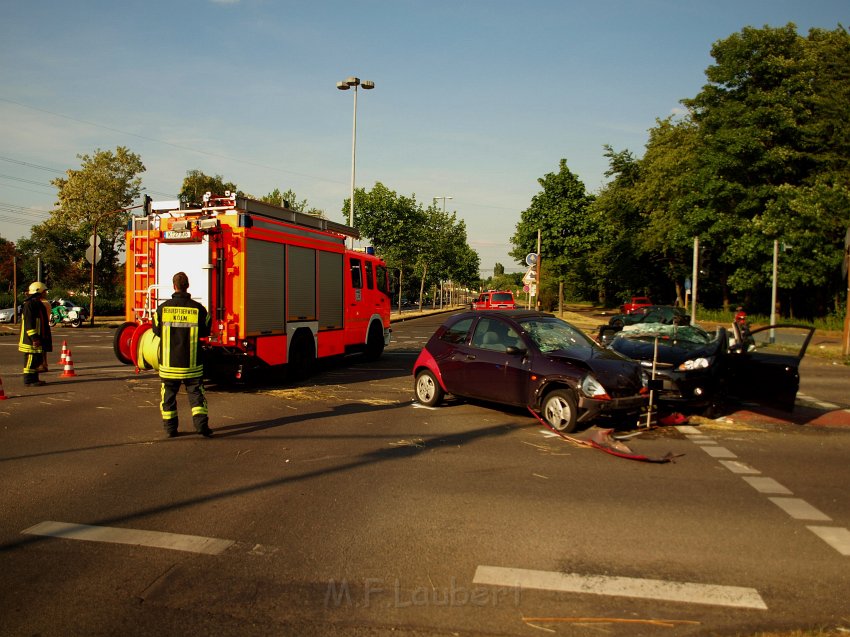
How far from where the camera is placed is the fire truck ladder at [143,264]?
40.7ft

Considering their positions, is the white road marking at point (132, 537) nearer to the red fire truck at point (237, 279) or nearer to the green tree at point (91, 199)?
the red fire truck at point (237, 279)

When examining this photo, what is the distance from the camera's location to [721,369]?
413 inches

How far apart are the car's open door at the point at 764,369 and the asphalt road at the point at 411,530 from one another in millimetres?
949

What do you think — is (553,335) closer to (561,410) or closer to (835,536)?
(561,410)

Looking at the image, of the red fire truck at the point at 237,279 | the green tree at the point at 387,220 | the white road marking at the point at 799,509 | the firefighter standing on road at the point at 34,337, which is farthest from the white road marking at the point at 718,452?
the green tree at the point at 387,220

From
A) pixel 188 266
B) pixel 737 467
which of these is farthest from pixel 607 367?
pixel 188 266

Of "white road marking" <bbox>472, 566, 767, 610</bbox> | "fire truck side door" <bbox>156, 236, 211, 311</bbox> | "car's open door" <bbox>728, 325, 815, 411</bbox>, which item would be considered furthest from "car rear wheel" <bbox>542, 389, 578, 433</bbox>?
"fire truck side door" <bbox>156, 236, 211, 311</bbox>

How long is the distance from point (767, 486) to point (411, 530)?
11.8 feet

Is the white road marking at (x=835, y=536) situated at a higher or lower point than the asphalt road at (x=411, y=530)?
higher

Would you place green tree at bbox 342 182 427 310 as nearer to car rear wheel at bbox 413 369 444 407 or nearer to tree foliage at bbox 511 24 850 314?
tree foliage at bbox 511 24 850 314

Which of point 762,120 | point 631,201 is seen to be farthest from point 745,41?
point 631,201

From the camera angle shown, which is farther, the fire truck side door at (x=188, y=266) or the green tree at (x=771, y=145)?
the green tree at (x=771, y=145)

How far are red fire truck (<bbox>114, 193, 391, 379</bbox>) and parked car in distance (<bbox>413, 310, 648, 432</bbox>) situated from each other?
122 inches

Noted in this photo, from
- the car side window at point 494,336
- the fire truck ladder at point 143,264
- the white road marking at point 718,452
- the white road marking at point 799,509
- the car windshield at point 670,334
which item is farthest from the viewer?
the fire truck ladder at point 143,264
